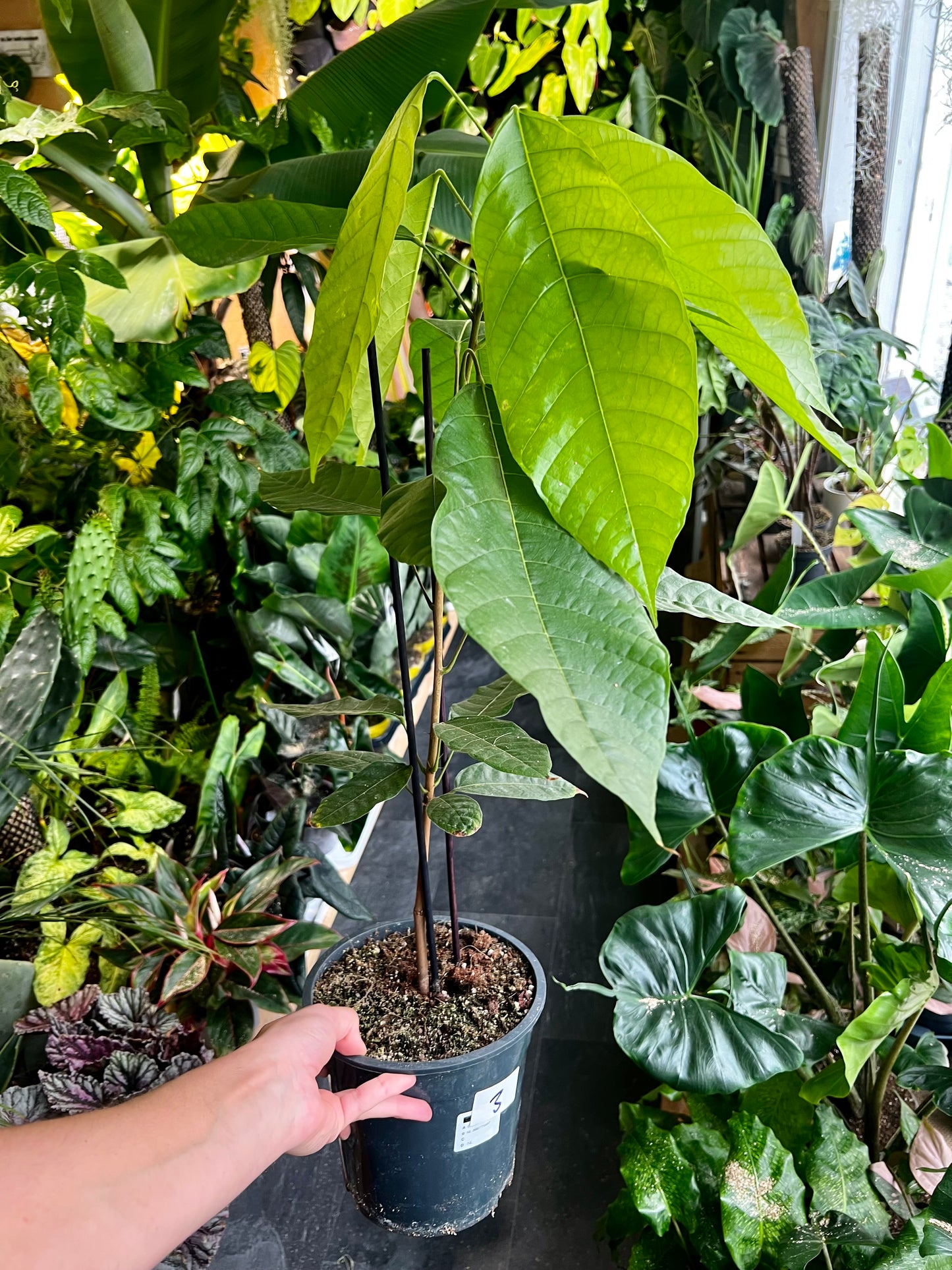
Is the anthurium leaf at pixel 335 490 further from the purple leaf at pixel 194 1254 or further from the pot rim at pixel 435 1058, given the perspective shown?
the purple leaf at pixel 194 1254

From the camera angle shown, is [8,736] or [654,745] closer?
[654,745]

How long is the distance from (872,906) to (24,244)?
4.97ft

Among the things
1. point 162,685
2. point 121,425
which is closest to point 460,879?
point 162,685

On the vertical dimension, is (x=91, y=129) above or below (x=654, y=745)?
above

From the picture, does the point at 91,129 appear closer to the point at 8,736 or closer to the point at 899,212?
the point at 8,736

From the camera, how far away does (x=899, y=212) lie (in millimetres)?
2312

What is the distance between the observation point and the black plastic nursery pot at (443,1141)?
833 millimetres

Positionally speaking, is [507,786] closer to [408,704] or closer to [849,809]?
[408,704]

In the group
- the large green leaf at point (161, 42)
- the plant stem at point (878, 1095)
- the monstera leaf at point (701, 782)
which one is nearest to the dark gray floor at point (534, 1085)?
the plant stem at point (878, 1095)

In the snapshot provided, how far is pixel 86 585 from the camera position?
54.3 inches

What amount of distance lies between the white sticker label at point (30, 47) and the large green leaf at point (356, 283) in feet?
6.30

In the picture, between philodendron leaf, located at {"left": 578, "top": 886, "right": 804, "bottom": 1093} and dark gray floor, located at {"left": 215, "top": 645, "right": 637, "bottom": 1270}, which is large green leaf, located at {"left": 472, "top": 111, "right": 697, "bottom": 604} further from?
dark gray floor, located at {"left": 215, "top": 645, "right": 637, "bottom": 1270}

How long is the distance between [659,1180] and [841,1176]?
0.18 meters

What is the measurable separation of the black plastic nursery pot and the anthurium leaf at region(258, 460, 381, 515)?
1.59ft
